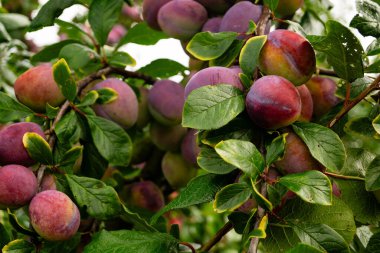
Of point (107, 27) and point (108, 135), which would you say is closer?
point (108, 135)

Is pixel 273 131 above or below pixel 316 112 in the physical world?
above

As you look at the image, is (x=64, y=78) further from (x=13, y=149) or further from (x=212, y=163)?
(x=212, y=163)

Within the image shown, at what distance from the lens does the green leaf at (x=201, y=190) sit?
2.50ft

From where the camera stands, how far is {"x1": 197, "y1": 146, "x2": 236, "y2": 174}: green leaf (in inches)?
30.2

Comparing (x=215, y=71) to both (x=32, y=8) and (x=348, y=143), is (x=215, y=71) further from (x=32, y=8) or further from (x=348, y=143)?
(x=32, y=8)

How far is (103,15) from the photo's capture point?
1177 millimetres

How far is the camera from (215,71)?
81cm

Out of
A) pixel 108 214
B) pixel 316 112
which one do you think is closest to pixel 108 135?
pixel 108 214

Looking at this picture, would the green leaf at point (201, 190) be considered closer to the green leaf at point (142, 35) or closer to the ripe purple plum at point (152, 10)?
the ripe purple plum at point (152, 10)

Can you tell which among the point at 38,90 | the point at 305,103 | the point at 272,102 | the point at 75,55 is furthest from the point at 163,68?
the point at 272,102

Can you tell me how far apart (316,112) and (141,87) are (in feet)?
1.49

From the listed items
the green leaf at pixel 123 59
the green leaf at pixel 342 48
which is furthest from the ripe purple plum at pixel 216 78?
the green leaf at pixel 123 59

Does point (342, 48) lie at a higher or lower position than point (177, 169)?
higher

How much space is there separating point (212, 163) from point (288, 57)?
0.19 metres
